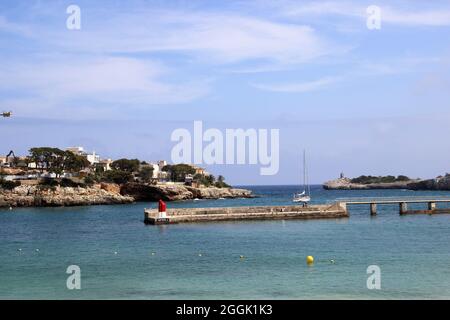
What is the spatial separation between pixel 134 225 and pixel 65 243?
16885 millimetres

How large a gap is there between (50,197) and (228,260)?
7923 centimetres

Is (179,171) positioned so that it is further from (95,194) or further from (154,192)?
(95,194)

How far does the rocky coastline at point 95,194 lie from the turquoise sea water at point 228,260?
45.2 m

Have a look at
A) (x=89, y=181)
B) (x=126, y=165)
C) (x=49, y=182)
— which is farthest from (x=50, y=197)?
(x=126, y=165)

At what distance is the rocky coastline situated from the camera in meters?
109

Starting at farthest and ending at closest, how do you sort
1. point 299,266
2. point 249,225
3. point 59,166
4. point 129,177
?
point 129,177 < point 59,166 < point 249,225 < point 299,266

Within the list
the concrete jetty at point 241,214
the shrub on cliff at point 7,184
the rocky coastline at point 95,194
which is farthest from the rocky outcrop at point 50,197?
the concrete jetty at point 241,214

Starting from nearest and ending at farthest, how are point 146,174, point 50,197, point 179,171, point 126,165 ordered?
1. point 50,197
2. point 146,174
3. point 126,165
4. point 179,171

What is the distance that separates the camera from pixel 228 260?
121ft

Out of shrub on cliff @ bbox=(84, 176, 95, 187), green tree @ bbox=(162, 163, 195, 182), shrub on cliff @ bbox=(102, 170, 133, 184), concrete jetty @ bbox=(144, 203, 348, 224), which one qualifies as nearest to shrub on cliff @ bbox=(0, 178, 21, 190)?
shrub on cliff @ bbox=(84, 176, 95, 187)

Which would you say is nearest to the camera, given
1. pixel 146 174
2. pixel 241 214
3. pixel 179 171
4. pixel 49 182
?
pixel 241 214
